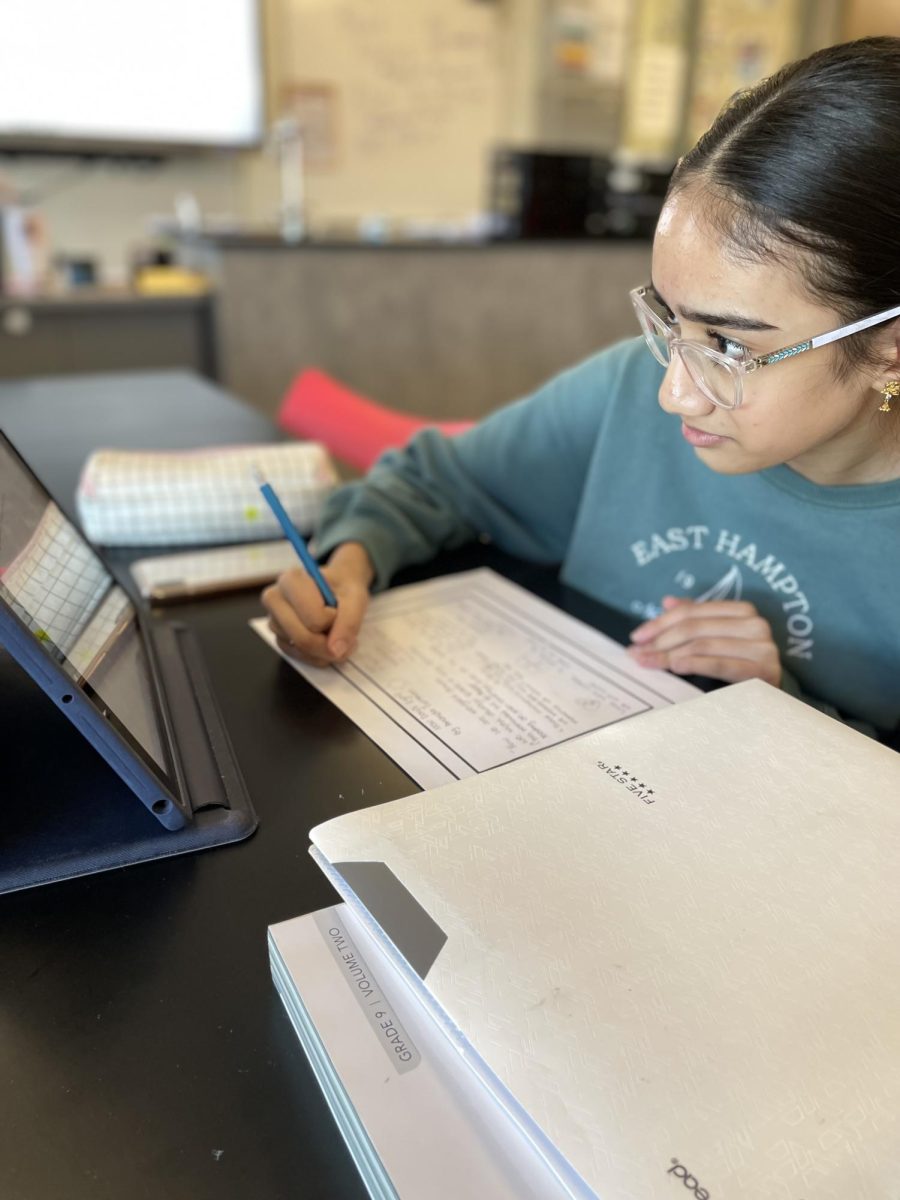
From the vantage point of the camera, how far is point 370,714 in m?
0.60

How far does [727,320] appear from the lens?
1.90 feet

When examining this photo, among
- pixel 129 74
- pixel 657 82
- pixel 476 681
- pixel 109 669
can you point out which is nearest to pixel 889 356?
pixel 476 681

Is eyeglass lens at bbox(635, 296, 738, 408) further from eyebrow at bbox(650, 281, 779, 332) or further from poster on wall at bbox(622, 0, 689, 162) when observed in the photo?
poster on wall at bbox(622, 0, 689, 162)

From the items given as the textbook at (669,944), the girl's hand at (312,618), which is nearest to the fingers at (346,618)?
the girl's hand at (312,618)

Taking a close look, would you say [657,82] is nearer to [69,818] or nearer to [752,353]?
[752,353]

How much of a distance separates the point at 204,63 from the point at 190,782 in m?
3.20

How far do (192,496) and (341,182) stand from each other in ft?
10.0

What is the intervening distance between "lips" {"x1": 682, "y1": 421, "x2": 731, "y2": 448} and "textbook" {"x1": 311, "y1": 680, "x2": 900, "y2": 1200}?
0.83 feet

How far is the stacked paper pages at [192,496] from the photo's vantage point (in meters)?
0.88

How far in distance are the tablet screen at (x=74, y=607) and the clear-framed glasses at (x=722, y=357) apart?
416 mm

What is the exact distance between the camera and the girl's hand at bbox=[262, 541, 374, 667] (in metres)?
0.66

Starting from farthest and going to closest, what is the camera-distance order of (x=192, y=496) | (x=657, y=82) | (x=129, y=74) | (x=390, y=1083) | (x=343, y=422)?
(x=657, y=82) < (x=129, y=74) < (x=343, y=422) < (x=192, y=496) < (x=390, y=1083)

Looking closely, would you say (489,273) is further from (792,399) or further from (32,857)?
(32,857)

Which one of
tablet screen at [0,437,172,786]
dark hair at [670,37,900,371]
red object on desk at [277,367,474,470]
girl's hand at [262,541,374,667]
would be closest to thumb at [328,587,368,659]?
girl's hand at [262,541,374,667]
